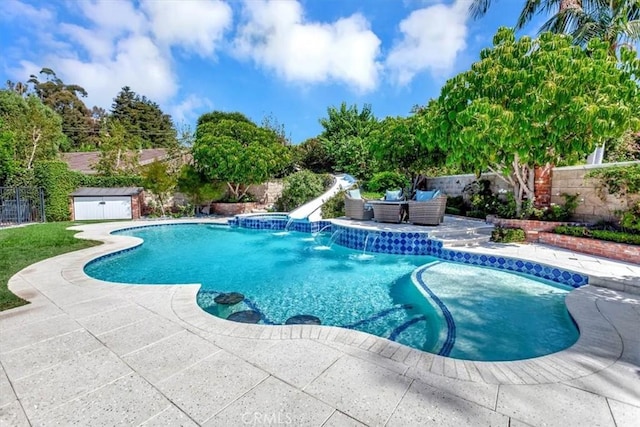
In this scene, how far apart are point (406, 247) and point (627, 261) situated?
14.2 ft

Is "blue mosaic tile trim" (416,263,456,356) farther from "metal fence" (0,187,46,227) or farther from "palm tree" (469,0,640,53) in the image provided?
"metal fence" (0,187,46,227)

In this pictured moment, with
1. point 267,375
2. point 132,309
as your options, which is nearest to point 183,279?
point 132,309

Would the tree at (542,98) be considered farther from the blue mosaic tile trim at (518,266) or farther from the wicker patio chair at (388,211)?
the wicker patio chair at (388,211)

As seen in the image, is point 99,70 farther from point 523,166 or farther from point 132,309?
point 523,166

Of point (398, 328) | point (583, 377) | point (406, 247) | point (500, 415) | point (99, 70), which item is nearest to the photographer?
point (500, 415)

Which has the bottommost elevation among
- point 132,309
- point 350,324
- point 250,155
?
point 350,324

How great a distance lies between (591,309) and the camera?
3650 mm

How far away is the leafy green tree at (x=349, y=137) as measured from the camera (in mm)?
21672

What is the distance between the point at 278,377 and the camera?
2.32 m

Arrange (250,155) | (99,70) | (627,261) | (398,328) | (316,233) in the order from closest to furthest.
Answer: (398,328), (627,261), (316,233), (250,155), (99,70)

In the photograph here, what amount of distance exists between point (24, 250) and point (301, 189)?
1169 cm

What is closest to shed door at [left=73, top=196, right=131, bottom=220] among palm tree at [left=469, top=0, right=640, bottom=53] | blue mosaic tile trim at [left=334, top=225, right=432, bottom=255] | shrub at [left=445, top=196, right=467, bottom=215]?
blue mosaic tile trim at [left=334, top=225, right=432, bottom=255]

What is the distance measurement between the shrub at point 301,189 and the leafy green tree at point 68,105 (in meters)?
31.5

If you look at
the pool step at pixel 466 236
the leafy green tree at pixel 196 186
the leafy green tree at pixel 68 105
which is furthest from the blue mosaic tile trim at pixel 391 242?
the leafy green tree at pixel 68 105
